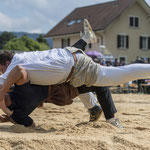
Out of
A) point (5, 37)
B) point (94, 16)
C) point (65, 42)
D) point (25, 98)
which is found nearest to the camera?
point (25, 98)

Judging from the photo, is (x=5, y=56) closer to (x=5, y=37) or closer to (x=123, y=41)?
(x=123, y=41)

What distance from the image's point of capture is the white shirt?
4402 mm

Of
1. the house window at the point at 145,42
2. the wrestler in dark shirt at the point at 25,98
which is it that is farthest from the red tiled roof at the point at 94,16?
the wrestler in dark shirt at the point at 25,98

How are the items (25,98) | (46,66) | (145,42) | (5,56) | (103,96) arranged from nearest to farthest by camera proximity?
(46,66), (25,98), (5,56), (103,96), (145,42)

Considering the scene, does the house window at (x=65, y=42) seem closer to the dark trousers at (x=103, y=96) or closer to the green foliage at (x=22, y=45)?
the green foliage at (x=22, y=45)

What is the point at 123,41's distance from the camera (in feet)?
112

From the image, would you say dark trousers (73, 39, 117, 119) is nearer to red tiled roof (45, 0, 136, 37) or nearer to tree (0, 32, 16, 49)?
red tiled roof (45, 0, 136, 37)

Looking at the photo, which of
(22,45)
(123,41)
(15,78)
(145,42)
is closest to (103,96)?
(15,78)

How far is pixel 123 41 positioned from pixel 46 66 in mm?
30280

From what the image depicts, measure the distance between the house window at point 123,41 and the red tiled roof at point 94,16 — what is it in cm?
220

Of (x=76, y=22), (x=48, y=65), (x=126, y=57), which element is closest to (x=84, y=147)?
(x=48, y=65)

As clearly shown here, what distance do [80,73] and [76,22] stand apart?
33214 millimetres


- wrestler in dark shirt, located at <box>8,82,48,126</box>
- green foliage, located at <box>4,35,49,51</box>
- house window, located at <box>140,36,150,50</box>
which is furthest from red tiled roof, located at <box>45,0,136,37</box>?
wrestler in dark shirt, located at <box>8,82,48,126</box>

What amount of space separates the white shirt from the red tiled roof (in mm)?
27861
